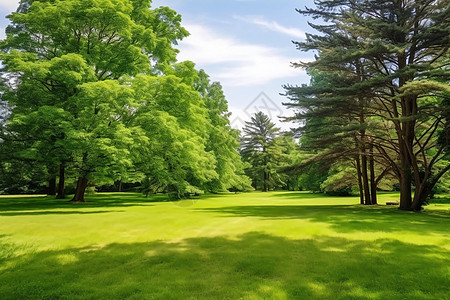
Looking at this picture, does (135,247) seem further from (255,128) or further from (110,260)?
(255,128)

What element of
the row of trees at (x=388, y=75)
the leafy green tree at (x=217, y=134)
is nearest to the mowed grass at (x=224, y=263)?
the row of trees at (x=388, y=75)

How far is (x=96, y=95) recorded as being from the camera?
16047mm

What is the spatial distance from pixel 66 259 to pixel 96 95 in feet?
36.2

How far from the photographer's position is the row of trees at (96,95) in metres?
16.3

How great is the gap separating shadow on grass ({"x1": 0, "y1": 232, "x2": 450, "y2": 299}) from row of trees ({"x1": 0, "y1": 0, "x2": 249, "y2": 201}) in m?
8.93

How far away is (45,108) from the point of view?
16203 millimetres

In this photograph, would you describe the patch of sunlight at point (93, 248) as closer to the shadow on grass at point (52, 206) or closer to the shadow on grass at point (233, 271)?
the shadow on grass at point (233, 271)

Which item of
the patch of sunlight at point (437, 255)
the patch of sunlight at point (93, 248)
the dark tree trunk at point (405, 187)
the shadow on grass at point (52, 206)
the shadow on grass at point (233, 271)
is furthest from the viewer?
the dark tree trunk at point (405, 187)

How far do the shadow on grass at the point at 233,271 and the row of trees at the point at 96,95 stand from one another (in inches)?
352

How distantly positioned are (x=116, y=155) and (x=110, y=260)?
385 inches

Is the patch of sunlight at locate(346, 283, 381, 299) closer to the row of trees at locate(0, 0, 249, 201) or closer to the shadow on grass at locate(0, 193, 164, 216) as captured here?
the row of trees at locate(0, 0, 249, 201)

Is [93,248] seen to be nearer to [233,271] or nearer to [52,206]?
[233,271]

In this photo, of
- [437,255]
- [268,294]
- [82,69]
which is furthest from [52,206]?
[437,255]

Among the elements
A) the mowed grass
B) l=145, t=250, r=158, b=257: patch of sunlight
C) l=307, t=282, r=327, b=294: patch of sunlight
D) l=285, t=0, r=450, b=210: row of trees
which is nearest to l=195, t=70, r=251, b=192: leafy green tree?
l=285, t=0, r=450, b=210: row of trees
